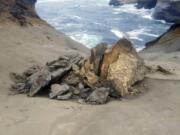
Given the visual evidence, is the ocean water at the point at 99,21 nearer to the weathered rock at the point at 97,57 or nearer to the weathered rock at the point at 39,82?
the weathered rock at the point at 97,57

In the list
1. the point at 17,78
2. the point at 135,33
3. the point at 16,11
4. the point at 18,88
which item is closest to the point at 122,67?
the point at 18,88

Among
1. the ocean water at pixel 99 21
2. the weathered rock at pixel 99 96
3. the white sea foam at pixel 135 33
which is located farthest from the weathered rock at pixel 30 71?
the white sea foam at pixel 135 33

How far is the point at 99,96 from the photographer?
8.06m

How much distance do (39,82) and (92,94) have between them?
4.26 ft

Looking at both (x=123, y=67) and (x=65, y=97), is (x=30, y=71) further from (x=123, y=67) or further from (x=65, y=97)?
(x=123, y=67)

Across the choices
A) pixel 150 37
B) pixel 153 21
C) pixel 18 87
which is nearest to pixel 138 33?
pixel 150 37

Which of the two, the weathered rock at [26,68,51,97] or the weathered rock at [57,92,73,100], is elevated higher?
the weathered rock at [26,68,51,97]

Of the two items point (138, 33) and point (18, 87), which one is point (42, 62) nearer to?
point (18, 87)

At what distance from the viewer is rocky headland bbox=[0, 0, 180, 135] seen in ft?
22.1

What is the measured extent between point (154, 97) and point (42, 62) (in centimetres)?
467

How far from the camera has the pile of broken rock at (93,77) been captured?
8.27 m

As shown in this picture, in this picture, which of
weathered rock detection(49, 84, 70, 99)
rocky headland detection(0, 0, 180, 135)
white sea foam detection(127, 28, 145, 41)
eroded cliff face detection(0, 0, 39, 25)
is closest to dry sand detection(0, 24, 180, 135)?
rocky headland detection(0, 0, 180, 135)

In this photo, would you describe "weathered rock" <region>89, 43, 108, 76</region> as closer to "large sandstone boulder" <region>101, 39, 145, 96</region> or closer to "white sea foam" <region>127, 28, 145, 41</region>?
"large sandstone boulder" <region>101, 39, 145, 96</region>

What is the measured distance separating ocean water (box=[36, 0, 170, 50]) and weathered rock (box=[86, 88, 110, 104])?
65.2ft
